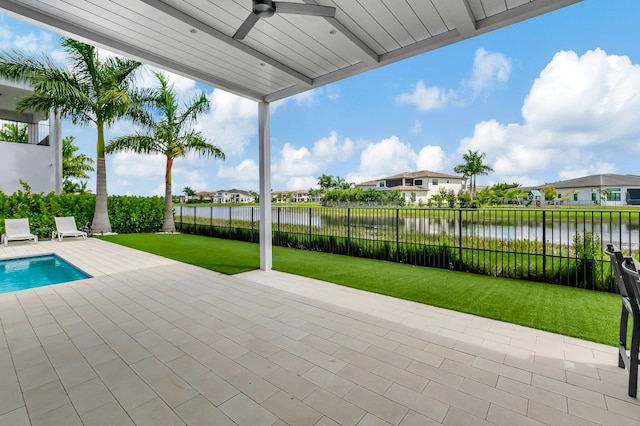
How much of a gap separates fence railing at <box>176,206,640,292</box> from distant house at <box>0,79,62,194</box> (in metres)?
12.7

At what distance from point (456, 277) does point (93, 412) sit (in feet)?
16.3

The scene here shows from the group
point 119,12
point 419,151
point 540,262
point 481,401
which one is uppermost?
point 419,151

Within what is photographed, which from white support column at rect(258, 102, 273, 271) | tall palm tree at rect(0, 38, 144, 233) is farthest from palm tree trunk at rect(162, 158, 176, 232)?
white support column at rect(258, 102, 273, 271)

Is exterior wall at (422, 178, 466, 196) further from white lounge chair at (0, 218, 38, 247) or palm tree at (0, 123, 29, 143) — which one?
white lounge chair at (0, 218, 38, 247)

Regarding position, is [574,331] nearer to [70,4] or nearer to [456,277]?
[456,277]

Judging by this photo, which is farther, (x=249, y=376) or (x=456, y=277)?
(x=456, y=277)

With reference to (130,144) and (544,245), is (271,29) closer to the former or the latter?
(544,245)

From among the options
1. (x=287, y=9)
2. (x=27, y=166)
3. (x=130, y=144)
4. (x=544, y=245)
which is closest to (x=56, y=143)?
(x=27, y=166)

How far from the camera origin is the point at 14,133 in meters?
16.2

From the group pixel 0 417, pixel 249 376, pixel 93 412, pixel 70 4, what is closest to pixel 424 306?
pixel 249 376

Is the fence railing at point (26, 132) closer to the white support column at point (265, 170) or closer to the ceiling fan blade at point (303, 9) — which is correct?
the white support column at point (265, 170)

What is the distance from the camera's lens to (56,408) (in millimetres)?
1881

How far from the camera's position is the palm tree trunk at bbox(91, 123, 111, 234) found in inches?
451

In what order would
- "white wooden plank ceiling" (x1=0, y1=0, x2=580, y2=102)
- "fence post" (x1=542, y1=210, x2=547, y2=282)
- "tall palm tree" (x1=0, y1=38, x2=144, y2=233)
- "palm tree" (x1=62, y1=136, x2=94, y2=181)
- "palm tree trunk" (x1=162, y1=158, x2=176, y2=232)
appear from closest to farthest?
"white wooden plank ceiling" (x1=0, y1=0, x2=580, y2=102)
"fence post" (x1=542, y1=210, x2=547, y2=282)
"tall palm tree" (x1=0, y1=38, x2=144, y2=233)
"palm tree trunk" (x1=162, y1=158, x2=176, y2=232)
"palm tree" (x1=62, y1=136, x2=94, y2=181)
